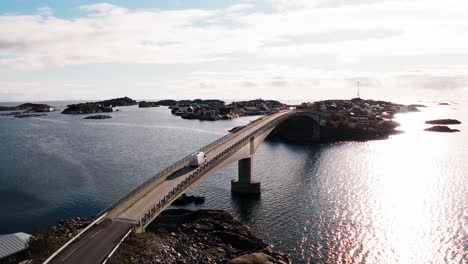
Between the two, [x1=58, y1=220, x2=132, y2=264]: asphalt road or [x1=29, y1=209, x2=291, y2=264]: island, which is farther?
[x1=29, y1=209, x2=291, y2=264]: island

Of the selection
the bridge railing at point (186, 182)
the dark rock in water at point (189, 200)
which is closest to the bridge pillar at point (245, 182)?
the bridge railing at point (186, 182)

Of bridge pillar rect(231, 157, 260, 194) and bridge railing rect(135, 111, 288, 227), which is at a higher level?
bridge railing rect(135, 111, 288, 227)

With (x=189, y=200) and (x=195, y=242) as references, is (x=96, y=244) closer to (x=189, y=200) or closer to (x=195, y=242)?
(x=195, y=242)

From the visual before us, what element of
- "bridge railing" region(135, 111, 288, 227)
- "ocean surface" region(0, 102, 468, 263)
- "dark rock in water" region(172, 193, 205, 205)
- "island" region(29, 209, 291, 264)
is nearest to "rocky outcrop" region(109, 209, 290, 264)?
"island" region(29, 209, 291, 264)

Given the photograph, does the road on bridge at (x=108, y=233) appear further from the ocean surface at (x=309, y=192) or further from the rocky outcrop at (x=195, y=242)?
Result: the ocean surface at (x=309, y=192)

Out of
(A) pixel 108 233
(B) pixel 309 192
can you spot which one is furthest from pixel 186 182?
(B) pixel 309 192

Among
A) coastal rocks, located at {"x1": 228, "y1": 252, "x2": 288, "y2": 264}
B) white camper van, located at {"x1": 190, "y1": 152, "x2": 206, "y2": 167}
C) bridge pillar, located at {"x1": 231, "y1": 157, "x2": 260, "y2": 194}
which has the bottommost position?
coastal rocks, located at {"x1": 228, "y1": 252, "x2": 288, "y2": 264}

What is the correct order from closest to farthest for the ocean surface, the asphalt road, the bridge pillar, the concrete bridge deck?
1. the asphalt road
2. the concrete bridge deck
3. the ocean surface
4. the bridge pillar

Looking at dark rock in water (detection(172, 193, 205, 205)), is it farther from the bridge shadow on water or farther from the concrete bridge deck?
the bridge shadow on water
